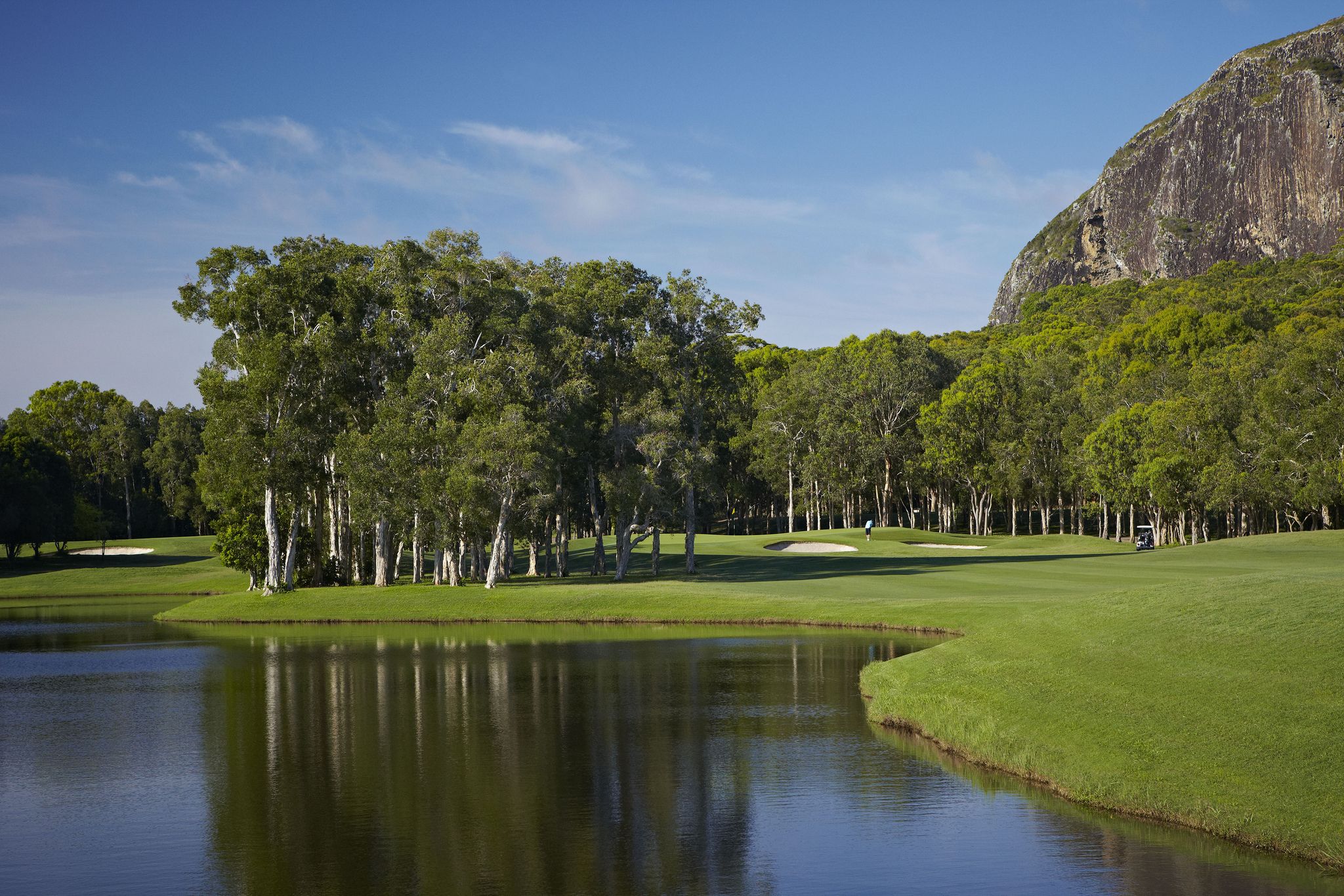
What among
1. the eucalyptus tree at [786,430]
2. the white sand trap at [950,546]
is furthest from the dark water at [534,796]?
the eucalyptus tree at [786,430]

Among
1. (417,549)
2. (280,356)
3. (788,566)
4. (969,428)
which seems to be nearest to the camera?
(280,356)

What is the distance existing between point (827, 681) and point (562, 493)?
34.1m

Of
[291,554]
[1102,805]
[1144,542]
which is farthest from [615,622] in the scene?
[1144,542]

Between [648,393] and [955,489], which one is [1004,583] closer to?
[648,393]

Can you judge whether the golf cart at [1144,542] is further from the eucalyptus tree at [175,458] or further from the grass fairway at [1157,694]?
the eucalyptus tree at [175,458]

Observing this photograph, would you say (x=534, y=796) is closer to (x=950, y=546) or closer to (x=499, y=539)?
(x=499, y=539)

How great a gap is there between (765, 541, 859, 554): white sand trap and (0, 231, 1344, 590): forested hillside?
20.5 feet

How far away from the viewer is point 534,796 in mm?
18984

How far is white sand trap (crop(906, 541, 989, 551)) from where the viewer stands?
80.1 meters

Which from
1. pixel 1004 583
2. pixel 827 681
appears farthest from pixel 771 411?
pixel 827 681

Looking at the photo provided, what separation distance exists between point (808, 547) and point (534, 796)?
205 feet

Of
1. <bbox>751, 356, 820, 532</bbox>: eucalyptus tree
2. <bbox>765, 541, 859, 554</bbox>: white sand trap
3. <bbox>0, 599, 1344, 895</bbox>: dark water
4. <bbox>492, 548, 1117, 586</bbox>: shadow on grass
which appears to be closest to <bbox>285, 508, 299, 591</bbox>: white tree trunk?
<bbox>492, 548, 1117, 586</bbox>: shadow on grass

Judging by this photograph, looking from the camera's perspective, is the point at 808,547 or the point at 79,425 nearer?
the point at 808,547

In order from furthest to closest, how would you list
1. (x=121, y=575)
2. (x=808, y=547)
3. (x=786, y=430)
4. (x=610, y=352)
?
1. (x=786, y=430)
2. (x=121, y=575)
3. (x=808, y=547)
4. (x=610, y=352)
